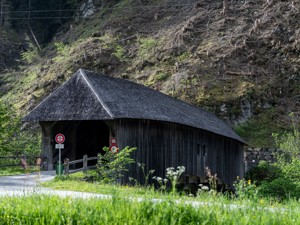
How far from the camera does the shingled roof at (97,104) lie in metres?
18.3

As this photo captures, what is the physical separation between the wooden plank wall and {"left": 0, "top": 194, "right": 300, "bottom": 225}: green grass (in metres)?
11.2

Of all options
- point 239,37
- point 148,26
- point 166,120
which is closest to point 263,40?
point 239,37

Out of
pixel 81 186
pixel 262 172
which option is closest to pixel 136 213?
pixel 81 186

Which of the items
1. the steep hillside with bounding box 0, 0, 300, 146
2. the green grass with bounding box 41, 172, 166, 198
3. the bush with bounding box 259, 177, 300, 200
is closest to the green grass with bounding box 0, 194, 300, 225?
the green grass with bounding box 41, 172, 166, 198

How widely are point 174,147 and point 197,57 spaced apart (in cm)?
2102

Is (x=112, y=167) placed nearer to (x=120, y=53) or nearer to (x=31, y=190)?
(x=31, y=190)

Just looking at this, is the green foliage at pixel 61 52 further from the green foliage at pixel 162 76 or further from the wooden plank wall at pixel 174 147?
the wooden plank wall at pixel 174 147

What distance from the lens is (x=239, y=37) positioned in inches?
1677

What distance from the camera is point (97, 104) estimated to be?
18.5 meters

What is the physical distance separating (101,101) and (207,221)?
484 inches

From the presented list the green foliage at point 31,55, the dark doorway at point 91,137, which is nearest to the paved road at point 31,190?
the dark doorway at point 91,137

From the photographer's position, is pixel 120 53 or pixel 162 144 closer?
pixel 162 144

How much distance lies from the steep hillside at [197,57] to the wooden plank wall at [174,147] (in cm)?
812

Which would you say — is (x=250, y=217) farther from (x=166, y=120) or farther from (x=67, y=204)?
(x=166, y=120)
